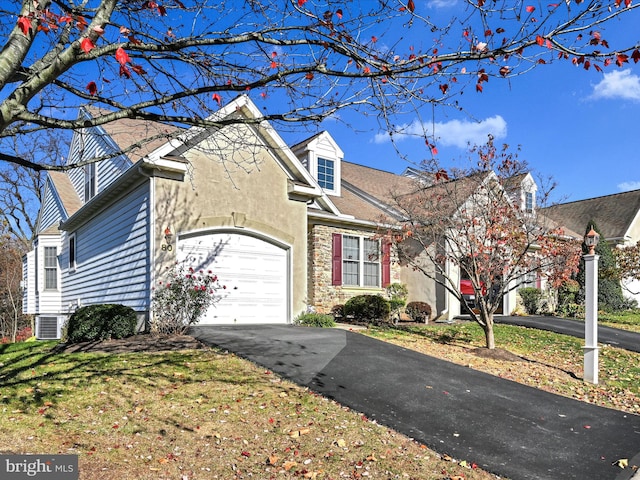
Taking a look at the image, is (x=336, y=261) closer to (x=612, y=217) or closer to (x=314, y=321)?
(x=314, y=321)

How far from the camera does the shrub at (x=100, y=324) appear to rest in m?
9.84

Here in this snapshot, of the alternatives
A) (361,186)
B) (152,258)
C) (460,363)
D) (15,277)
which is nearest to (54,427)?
(152,258)

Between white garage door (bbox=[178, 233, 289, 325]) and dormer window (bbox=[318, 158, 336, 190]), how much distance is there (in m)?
5.65

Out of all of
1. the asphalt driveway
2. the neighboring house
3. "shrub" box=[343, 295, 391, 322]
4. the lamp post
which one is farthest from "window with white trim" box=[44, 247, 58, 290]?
the neighboring house

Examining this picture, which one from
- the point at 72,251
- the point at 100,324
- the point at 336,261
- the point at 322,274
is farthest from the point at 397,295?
the point at 72,251

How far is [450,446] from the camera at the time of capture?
17.6ft

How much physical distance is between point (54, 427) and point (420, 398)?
4.68 meters

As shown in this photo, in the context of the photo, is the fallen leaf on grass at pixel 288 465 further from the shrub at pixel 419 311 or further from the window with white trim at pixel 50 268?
the window with white trim at pixel 50 268

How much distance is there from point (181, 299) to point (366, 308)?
653cm

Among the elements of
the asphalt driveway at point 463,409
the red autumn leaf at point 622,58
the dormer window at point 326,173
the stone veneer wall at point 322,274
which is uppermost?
the dormer window at point 326,173

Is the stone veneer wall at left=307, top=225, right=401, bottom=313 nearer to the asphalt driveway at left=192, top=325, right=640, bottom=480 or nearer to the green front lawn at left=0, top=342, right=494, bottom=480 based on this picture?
the asphalt driveway at left=192, top=325, right=640, bottom=480

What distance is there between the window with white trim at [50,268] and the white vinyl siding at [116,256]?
252 cm

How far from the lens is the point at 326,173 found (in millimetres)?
18828

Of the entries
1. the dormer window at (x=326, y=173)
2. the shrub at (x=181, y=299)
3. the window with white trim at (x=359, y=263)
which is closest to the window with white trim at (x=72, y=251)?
the shrub at (x=181, y=299)
